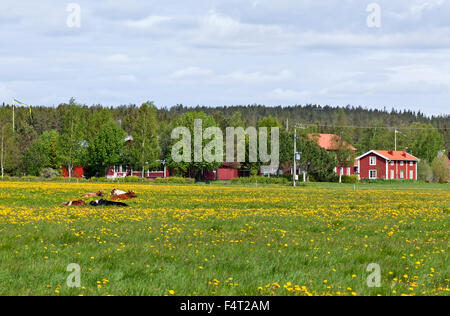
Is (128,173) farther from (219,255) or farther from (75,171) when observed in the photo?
(219,255)

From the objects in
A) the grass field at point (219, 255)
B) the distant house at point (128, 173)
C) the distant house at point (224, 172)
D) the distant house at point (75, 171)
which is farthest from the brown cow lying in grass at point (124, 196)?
the distant house at point (75, 171)

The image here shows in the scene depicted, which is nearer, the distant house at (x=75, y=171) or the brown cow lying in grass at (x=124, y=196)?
the brown cow lying in grass at (x=124, y=196)

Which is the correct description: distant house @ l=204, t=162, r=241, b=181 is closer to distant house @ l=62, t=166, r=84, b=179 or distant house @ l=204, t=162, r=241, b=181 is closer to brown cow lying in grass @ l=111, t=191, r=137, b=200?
distant house @ l=62, t=166, r=84, b=179

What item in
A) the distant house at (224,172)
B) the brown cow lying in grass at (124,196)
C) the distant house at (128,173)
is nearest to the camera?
the brown cow lying in grass at (124,196)

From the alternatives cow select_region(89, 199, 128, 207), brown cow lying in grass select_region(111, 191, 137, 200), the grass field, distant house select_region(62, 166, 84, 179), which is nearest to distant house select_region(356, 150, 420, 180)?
distant house select_region(62, 166, 84, 179)

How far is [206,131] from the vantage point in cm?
10194

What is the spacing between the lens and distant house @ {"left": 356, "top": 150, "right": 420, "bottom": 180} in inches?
4742

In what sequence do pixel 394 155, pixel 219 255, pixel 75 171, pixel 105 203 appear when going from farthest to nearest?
1. pixel 394 155
2. pixel 75 171
3. pixel 105 203
4. pixel 219 255

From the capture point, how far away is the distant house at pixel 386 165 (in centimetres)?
12044

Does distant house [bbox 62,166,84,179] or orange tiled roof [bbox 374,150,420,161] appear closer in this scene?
distant house [bbox 62,166,84,179]

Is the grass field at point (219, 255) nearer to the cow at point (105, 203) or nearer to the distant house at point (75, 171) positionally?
the cow at point (105, 203)

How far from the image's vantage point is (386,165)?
120000 millimetres

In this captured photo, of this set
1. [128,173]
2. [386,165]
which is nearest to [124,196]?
[128,173]

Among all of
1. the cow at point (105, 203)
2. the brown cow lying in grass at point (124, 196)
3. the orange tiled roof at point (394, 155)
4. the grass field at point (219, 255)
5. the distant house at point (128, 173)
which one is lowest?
the distant house at point (128, 173)
